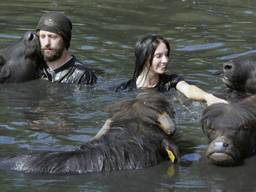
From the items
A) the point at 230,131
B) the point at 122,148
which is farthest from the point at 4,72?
the point at 230,131

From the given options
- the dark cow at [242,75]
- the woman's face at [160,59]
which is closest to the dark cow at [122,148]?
the dark cow at [242,75]

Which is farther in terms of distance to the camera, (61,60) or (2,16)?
(2,16)

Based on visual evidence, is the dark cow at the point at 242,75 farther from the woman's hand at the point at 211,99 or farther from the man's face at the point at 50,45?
the man's face at the point at 50,45

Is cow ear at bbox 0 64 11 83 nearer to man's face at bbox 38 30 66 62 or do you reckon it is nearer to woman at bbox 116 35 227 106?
man's face at bbox 38 30 66 62

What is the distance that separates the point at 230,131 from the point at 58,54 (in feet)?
15.4

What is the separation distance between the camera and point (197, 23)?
1625 centimetres

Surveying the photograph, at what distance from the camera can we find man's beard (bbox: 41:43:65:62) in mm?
11617

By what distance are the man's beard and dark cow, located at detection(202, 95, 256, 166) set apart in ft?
13.1

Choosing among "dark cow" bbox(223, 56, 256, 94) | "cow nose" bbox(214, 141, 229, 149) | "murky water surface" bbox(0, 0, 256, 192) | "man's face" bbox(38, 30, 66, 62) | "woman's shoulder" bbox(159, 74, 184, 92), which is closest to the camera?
"murky water surface" bbox(0, 0, 256, 192)

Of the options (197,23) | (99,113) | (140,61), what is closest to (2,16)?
(197,23)

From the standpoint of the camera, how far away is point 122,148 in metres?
7.66

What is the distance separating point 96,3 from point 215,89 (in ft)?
25.5

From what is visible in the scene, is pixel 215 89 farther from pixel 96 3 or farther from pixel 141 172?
pixel 96 3

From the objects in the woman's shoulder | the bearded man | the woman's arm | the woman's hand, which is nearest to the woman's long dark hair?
the woman's shoulder
